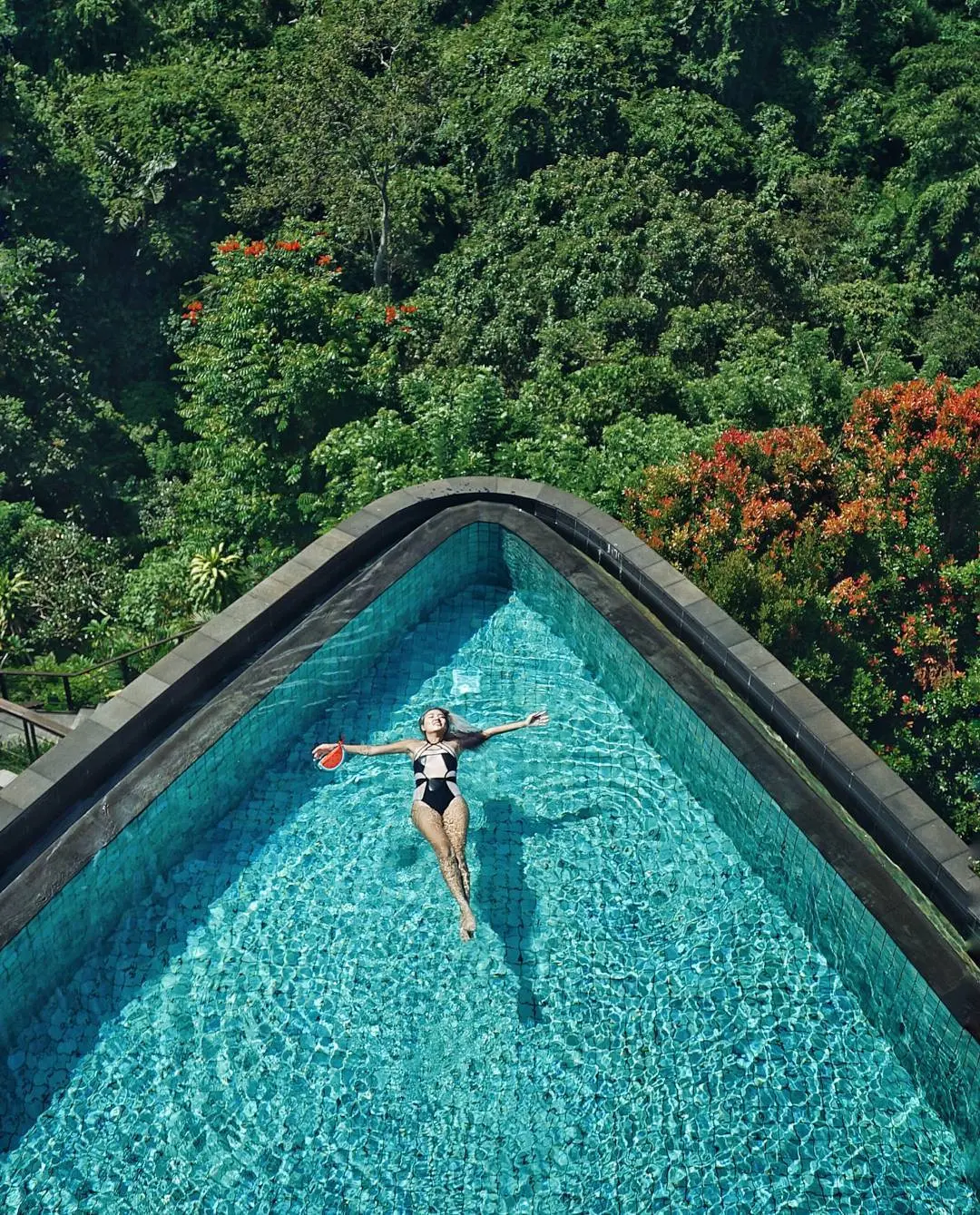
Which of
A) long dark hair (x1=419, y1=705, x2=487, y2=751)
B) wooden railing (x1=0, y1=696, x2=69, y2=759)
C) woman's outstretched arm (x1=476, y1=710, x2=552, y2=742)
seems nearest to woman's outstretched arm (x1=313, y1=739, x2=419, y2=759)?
long dark hair (x1=419, y1=705, x2=487, y2=751)

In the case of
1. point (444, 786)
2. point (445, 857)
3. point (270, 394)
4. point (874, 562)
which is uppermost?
point (270, 394)

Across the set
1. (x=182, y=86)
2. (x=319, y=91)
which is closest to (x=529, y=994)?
(x=319, y=91)

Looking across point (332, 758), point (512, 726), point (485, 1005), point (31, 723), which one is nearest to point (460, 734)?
point (512, 726)

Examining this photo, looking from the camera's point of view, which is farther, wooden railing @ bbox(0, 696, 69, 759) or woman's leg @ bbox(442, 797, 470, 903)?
wooden railing @ bbox(0, 696, 69, 759)

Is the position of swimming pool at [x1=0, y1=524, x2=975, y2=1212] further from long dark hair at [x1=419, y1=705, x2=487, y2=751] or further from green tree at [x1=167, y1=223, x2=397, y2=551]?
green tree at [x1=167, y1=223, x2=397, y2=551]

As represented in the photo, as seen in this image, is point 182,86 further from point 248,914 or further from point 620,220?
point 248,914

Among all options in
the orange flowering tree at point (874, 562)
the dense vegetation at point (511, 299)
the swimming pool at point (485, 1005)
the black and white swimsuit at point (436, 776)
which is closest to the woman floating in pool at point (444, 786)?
the black and white swimsuit at point (436, 776)

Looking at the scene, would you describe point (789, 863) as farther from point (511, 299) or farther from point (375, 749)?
point (511, 299)
